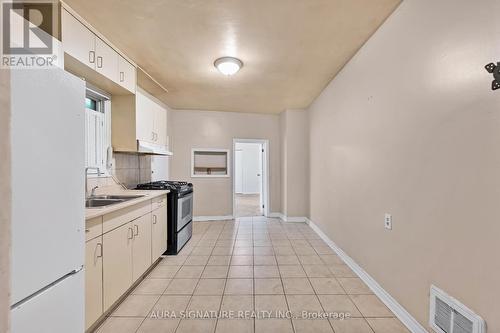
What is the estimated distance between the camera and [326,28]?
2.12 m

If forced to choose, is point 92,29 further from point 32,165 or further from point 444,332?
point 444,332

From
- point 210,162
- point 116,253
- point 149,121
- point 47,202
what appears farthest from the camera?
point 210,162

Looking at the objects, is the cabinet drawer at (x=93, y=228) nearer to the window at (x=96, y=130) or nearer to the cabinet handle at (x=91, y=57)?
the window at (x=96, y=130)

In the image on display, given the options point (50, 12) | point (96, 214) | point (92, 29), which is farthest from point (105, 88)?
point (96, 214)

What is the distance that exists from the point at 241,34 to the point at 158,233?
2441 millimetres

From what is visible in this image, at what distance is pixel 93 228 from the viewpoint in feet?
5.20

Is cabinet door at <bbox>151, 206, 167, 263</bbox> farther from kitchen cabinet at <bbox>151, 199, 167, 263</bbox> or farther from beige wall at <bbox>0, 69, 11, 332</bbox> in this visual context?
beige wall at <bbox>0, 69, 11, 332</bbox>

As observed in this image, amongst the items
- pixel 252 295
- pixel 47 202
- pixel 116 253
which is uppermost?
pixel 47 202

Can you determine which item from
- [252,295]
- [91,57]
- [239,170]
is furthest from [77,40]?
[239,170]

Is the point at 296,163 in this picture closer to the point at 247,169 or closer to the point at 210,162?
the point at 210,162

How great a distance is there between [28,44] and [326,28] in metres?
2.34

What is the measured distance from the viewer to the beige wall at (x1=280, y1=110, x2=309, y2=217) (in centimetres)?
491

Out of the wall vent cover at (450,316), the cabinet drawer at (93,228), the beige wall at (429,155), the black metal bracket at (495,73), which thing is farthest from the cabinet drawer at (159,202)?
the black metal bracket at (495,73)

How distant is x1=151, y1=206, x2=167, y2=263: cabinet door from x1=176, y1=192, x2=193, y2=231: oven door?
8.5 inches
